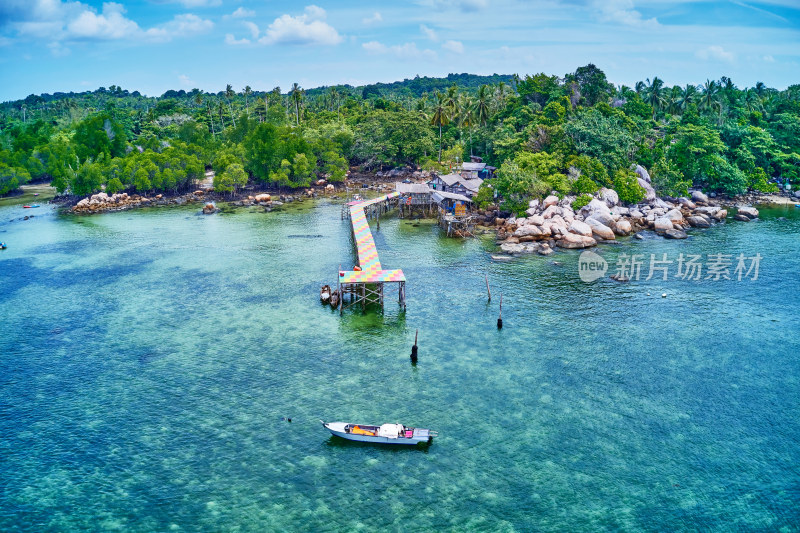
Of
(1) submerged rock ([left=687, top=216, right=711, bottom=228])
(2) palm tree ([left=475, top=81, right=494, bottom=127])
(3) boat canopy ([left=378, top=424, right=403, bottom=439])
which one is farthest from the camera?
(2) palm tree ([left=475, top=81, right=494, bottom=127])

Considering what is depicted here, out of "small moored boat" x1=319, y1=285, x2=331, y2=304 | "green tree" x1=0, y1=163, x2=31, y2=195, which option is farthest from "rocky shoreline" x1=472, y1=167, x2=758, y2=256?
"green tree" x1=0, y1=163, x2=31, y2=195

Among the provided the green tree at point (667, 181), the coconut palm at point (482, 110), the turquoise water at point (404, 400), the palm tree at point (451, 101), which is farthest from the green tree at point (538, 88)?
the turquoise water at point (404, 400)

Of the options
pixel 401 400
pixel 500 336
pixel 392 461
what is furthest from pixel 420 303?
pixel 392 461

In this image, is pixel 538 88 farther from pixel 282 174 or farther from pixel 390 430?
pixel 390 430

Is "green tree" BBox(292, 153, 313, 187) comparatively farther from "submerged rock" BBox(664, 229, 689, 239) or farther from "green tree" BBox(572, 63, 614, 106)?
"submerged rock" BBox(664, 229, 689, 239)

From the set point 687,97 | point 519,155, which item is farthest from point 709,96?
point 519,155

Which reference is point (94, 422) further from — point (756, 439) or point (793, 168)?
point (793, 168)

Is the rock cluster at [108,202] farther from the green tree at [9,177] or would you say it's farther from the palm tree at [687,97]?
the palm tree at [687,97]
